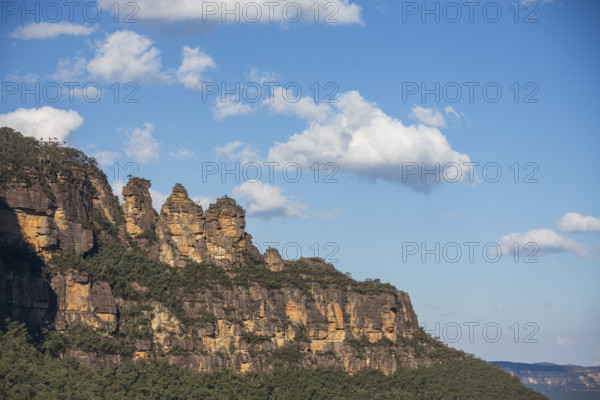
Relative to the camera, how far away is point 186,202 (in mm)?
140375

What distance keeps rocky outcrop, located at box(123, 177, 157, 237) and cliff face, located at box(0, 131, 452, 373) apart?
133 millimetres

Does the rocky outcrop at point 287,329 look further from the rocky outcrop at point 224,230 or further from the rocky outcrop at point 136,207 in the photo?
the rocky outcrop at point 136,207

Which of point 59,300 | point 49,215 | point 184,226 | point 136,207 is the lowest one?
point 59,300

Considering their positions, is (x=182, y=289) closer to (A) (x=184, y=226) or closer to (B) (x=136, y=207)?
(A) (x=184, y=226)

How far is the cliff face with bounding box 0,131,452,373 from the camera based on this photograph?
116 meters

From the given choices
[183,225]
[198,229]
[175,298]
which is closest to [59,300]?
[175,298]

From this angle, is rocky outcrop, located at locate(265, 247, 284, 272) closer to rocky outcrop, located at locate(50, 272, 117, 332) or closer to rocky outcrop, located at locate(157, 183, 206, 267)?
rocky outcrop, located at locate(157, 183, 206, 267)

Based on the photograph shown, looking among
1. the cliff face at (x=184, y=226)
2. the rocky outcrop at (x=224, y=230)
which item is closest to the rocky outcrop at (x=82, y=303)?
the cliff face at (x=184, y=226)

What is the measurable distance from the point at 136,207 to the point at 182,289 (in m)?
13.0

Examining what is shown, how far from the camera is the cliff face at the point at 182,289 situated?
379 feet

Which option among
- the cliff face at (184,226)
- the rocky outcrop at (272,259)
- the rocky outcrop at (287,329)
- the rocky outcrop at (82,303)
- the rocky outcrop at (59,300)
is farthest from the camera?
the rocky outcrop at (272,259)

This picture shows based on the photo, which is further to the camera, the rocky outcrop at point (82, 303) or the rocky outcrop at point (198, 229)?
the rocky outcrop at point (198, 229)

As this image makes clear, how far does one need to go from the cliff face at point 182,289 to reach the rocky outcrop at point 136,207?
13cm

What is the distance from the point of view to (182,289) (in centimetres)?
13400
